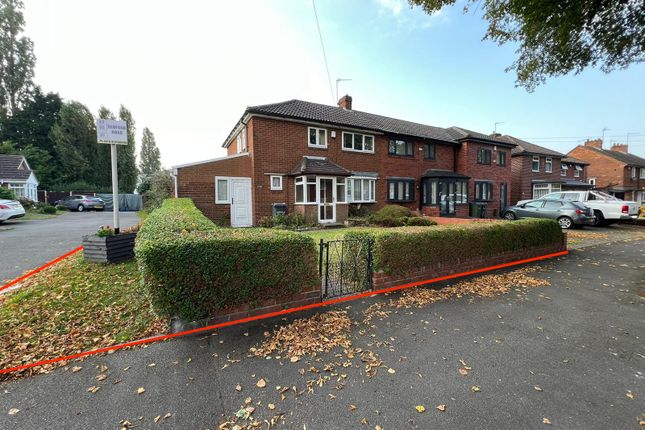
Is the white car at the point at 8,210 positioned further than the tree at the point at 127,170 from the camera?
No

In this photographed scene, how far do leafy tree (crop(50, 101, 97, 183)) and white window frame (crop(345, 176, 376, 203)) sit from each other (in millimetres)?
40690

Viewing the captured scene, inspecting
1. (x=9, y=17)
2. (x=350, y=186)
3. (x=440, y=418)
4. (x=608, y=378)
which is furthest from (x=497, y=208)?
(x=9, y=17)

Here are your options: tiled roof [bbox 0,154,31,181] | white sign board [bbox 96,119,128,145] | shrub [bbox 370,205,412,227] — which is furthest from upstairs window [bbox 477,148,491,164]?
tiled roof [bbox 0,154,31,181]

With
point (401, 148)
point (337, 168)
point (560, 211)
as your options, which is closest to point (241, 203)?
point (337, 168)

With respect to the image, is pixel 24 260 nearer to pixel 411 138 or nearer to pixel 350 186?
pixel 350 186

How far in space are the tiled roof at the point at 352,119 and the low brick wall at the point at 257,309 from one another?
1134cm

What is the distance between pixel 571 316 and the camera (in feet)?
13.6

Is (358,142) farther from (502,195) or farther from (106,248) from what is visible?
(502,195)

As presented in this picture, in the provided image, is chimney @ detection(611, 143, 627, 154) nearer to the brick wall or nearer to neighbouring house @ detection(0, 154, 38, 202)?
the brick wall

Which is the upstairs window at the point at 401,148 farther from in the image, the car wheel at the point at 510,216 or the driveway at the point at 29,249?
the driveway at the point at 29,249

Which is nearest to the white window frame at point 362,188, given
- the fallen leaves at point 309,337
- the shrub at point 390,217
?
the shrub at point 390,217

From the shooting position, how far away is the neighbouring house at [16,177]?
25219 millimetres

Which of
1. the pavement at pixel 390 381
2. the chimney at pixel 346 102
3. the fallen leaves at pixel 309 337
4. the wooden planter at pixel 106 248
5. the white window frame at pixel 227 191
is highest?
the chimney at pixel 346 102

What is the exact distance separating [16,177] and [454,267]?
127ft
